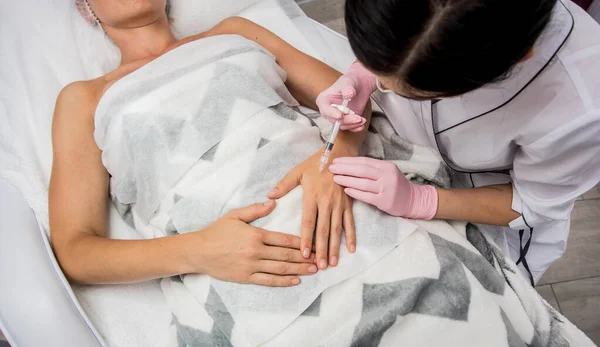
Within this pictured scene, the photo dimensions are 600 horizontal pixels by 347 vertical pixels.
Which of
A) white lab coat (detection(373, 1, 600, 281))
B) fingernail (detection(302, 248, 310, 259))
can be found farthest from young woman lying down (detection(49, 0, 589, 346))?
white lab coat (detection(373, 1, 600, 281))

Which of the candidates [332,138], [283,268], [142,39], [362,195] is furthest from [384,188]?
[142,39]

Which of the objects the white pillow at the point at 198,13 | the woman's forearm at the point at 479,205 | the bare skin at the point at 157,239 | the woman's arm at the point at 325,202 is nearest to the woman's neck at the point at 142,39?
the bare skin at the point at 157,239

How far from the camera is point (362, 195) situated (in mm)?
967

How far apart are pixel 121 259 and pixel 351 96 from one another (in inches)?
23.8

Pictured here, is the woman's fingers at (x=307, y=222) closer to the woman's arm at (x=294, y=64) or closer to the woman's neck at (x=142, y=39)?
the woman's arm at (x=294, y=64)

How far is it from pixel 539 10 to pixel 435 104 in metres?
0.41

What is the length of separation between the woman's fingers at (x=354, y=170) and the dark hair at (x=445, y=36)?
1.07ft

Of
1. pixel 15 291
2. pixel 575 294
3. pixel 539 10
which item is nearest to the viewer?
pixel 539 10

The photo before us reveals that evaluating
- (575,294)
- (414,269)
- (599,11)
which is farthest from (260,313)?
(599,11)

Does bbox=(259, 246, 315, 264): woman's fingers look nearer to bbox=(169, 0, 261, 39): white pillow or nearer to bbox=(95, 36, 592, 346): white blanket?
bbox=(95, 36, 592, 346): white blanket

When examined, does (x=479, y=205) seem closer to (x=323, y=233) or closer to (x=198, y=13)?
(x=323, y=233)

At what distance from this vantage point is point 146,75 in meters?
1.10

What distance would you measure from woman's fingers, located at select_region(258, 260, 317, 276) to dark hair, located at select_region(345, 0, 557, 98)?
16.4 inches

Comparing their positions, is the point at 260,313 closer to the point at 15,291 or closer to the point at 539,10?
the point at 15,291
